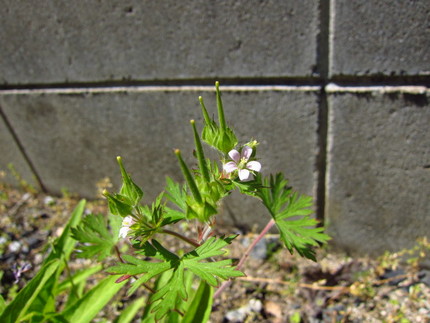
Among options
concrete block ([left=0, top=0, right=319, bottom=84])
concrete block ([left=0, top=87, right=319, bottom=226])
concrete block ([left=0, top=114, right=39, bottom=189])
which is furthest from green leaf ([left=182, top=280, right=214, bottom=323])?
concrete block ([left=0, top=114, right=39, bottom=189])

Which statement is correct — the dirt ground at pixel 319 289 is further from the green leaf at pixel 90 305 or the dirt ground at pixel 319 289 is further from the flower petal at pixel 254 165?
the flower petal at pixel 254 165

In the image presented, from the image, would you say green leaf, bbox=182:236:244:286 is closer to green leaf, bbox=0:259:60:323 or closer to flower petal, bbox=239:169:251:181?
flower petal, bbox=239:169:251:181

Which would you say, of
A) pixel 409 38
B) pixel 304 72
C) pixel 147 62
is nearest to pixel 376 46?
pixel 409 38

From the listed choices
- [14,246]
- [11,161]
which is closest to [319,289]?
[14,246]

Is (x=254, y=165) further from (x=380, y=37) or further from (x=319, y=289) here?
(x=319, y=289)

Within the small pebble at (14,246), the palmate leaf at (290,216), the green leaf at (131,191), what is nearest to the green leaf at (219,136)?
the green leaf at (131,191)

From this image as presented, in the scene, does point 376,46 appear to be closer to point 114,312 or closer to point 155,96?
point 155,96
